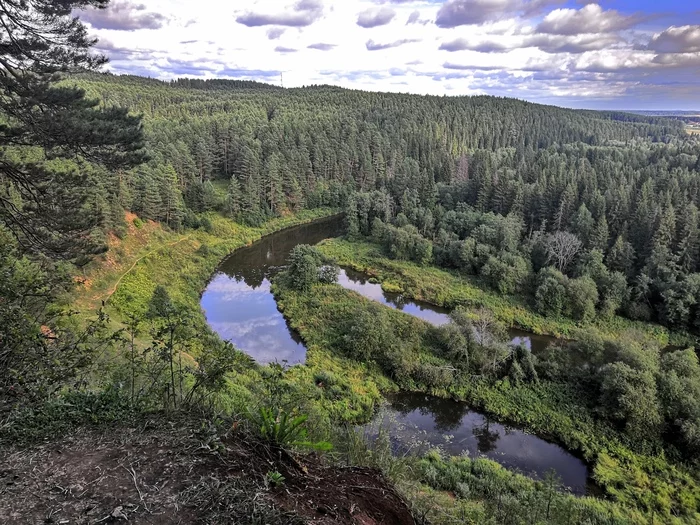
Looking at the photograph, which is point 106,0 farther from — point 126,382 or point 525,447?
point 525,447

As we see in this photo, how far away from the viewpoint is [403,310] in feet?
110

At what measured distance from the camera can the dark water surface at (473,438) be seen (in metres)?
18.3

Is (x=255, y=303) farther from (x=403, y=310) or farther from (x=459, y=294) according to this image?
(x=459, y=294)

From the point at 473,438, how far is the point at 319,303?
47.3 ft

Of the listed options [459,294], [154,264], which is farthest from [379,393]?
[154,264]

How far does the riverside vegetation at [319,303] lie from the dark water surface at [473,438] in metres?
0.80

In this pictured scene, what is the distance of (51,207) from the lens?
9.52m

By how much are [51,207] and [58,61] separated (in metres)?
3.00

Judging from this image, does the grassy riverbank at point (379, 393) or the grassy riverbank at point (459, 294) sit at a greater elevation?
the grassy riverbank at point (379, 393)

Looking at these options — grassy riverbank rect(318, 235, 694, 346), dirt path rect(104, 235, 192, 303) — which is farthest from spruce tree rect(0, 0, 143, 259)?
grassy riverbank rect(318, 235, 694, 346)

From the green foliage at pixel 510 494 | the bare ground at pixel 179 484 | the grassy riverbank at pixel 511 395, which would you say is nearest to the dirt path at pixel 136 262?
the grassy riverbank at pixel 511 395

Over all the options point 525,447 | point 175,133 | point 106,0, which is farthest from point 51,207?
point 175,133

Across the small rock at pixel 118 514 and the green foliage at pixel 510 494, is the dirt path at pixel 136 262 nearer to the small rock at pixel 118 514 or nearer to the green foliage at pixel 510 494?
the green foliage at pixel 510 494

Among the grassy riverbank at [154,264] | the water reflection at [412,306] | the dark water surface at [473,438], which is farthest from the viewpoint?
the water reflection at [412,306]
